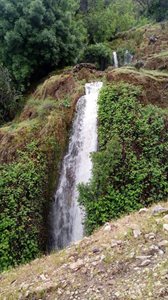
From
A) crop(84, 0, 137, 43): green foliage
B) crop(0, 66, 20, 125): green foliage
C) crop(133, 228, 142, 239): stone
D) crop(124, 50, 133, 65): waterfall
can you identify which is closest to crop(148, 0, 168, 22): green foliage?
crop(84, 0, 137, 43): green foliage

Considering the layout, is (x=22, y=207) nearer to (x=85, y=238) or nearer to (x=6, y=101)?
(x=85, y=238)

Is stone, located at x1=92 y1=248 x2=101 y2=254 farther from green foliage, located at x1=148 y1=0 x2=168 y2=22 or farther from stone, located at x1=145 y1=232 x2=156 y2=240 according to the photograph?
green foliage, located at x1=148 y1=0 x2=168 y2=22

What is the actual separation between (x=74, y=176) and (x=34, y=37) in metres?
8.14

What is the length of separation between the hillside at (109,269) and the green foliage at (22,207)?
12.1ft

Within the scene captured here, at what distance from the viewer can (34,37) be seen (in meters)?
18.5

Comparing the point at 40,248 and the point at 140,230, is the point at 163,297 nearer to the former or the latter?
the point at 140,230

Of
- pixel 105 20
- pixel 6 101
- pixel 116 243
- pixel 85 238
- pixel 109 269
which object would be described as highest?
pixel 105 20

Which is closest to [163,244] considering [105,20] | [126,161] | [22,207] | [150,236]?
[150,236]

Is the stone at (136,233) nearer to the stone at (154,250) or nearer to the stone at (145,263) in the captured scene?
the stone at (154,250)

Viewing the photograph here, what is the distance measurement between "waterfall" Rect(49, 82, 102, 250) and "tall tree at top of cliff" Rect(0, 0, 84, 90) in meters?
5.29

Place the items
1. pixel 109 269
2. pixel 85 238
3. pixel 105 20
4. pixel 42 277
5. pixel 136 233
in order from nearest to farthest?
pixel 109 269
pixel 42 277
pixel 136 233
pixel 85 238
pixel 105 20

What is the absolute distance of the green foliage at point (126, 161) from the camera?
11.8 m

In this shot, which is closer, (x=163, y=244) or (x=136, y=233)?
(x=163, y=244)

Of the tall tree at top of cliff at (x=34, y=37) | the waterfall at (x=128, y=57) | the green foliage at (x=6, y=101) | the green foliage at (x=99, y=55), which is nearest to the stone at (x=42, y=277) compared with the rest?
the green foliage at (x=6, y=101)
